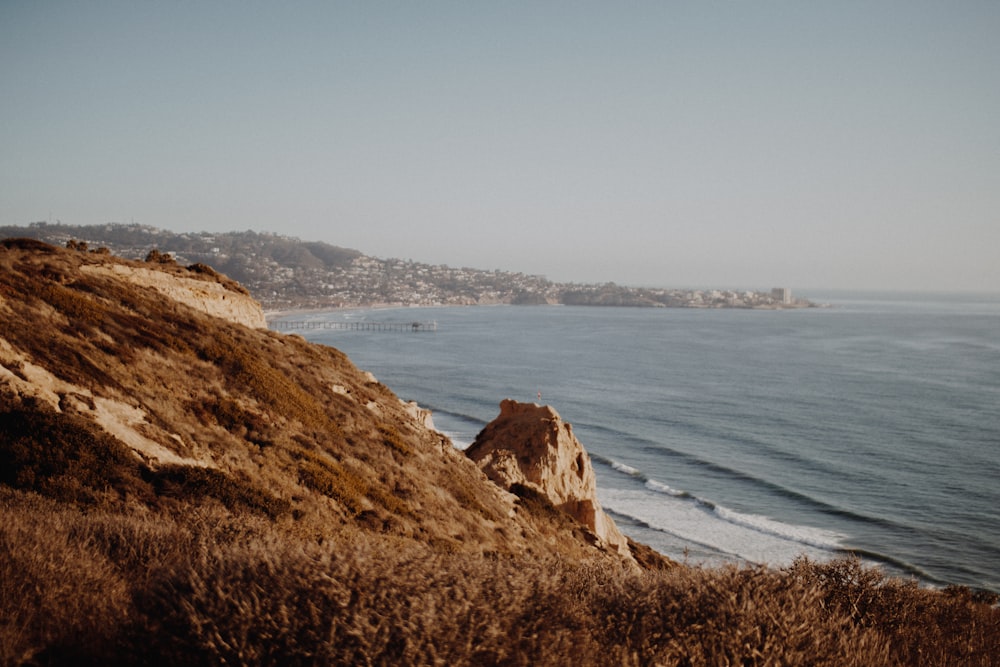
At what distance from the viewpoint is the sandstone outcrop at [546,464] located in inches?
902

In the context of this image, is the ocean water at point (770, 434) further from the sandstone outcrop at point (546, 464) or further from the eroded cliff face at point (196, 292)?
the eroded cliff face at point (196, 292)

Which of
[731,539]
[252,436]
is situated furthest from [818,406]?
[252,436]

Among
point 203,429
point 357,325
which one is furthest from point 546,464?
point 357,325

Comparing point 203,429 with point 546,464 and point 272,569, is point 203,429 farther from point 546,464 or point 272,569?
point 546,464

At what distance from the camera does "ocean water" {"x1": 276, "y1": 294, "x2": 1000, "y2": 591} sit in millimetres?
32000

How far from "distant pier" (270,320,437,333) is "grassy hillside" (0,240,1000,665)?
13853 cm

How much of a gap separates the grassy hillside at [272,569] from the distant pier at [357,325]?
139 meters

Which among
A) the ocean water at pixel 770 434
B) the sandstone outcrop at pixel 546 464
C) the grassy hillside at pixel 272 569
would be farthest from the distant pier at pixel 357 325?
the grassy hillside at pixel 272 569

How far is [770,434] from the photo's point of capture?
52125 mm

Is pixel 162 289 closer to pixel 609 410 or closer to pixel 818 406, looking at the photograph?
pixel 609 410

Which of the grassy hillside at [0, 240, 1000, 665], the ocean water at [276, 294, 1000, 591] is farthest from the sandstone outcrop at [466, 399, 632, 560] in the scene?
the grassy hillside at [0, 240, 1000, 665]

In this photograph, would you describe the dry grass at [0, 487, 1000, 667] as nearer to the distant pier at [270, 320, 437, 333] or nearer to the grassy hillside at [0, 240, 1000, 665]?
the grassy hillside at [0, 240, 1000, 665]

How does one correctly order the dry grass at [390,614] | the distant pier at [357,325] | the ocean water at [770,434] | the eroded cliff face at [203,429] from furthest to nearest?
1. the distant pier at [357,325]
2. the ocean water at [770,434]
3. the eroded cliff face at [203,429]
4. the dry grass at [390,614]

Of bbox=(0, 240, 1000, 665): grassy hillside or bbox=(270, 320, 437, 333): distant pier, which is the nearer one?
bbox=(0, 240, 1000, 665): grassy hillside
